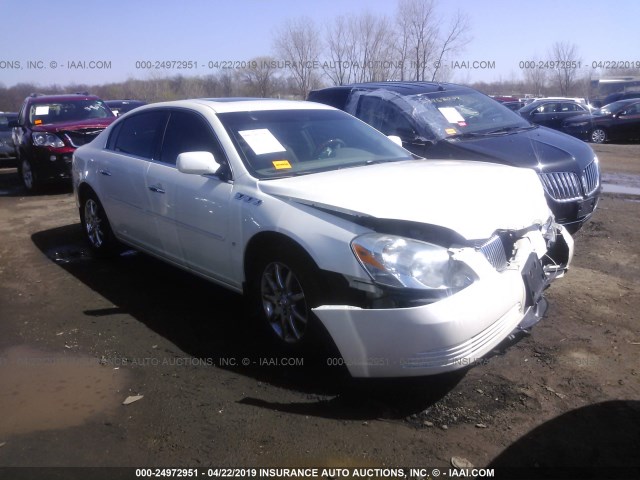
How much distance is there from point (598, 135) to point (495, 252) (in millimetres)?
18764

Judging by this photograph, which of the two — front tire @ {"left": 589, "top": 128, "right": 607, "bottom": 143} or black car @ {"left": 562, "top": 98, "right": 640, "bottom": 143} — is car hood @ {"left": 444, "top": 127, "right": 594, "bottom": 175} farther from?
front tire @ {"left": 589, "top": 128, "right": 607, "bottom": 143}

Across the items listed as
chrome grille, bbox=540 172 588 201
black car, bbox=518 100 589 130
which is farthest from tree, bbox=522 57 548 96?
chrome grille, bbox=540 172 588 201

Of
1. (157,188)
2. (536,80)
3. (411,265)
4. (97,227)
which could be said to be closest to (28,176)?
(97,227)

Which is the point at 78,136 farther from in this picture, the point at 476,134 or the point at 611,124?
the point at 611,124

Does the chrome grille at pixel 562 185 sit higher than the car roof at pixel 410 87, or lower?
lower

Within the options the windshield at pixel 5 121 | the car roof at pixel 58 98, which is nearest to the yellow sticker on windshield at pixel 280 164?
the car roof at pixel 58 98

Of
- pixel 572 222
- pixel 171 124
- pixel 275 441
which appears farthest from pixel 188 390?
pixel 572 222

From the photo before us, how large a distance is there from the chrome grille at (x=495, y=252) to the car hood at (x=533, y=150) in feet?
7.94

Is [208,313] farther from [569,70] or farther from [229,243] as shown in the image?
[569,70]

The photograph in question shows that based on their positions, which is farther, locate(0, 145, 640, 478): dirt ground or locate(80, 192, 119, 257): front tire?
locate(80, 192, 119, 257): front tire

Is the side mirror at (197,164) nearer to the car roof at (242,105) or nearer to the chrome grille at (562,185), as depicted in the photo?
the car roof at (242,105)

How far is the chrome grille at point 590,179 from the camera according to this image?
5.67m

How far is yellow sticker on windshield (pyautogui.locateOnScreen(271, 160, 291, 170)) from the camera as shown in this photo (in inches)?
161

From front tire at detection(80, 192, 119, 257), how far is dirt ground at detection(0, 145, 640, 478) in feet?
2.91
